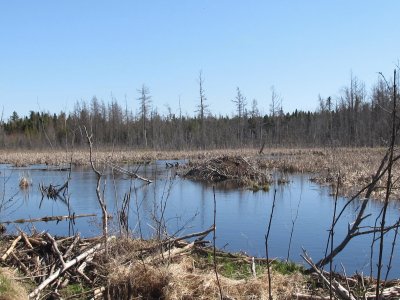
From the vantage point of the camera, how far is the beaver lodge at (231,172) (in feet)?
69.2

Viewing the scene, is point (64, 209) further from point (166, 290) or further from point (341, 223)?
point (166, 290)

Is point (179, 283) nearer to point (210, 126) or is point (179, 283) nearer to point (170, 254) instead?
point (170, 254)

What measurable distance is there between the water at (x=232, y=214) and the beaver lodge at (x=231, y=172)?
1.40 m

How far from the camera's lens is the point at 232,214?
13.3 metres

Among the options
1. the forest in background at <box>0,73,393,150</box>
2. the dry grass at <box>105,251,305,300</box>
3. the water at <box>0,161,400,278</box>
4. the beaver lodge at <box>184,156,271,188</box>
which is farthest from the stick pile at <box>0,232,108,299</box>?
the forest in background at <box>0,73,393,150</box>

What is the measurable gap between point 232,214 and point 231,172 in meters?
9.21

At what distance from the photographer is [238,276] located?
614cm

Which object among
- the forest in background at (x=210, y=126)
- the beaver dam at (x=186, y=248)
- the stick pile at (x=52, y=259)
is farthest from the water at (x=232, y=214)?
the forest in background at (x=210, y=126)

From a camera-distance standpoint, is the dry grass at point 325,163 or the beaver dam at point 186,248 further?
the dry grass at point 325,163

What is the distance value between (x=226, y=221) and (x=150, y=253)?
19.1ft

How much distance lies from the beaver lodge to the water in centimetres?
140

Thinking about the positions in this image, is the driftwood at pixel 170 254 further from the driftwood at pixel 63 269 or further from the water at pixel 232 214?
the driftwood at pixel 63 269

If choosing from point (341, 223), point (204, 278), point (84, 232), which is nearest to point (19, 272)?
point (204, 278)

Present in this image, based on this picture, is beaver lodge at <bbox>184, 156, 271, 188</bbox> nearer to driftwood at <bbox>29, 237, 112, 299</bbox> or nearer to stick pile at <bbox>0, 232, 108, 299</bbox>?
stick pile at <bbox>0, 232, 108, 299</bbox>
